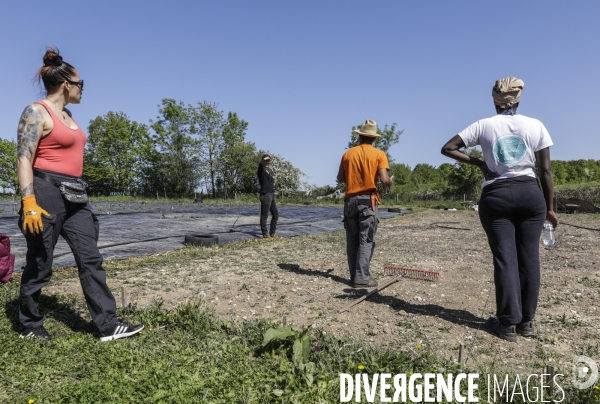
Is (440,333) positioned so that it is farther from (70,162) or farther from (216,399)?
(70,162)

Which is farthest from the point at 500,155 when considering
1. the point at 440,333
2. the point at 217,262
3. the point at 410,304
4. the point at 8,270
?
the point at 8,270

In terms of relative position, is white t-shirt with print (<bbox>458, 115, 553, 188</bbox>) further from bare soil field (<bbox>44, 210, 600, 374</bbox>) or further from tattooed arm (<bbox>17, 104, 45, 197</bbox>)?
tattooed arm (<bbox>17, 104, 45, 197</bbox>)

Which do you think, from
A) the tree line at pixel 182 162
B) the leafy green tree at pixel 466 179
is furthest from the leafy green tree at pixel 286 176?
the leafy green tree at pixel 466 179

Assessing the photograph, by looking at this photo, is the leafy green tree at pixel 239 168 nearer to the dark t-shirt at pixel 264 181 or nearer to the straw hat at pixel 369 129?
the dark t-shirt at pixel 264 181

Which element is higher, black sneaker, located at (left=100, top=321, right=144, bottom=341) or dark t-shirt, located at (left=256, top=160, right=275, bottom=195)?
dark t-shirt, located at (left=256, top=160, right=275, bottom=195)

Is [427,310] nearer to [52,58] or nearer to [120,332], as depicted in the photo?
[120,332]

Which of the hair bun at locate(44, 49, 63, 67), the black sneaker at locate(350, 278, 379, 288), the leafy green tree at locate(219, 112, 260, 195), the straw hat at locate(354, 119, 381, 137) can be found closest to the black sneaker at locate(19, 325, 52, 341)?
the hair bun at locate(44, 49, 63, 67)

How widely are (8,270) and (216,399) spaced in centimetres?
350

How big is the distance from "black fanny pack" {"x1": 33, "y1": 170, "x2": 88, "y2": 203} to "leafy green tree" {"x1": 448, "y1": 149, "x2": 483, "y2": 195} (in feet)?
93.4

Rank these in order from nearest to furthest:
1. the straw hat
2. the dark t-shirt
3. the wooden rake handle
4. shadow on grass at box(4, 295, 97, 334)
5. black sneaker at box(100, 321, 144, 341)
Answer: black sneaker at box(100, 321, 144, 341), shadow on grass at box(4, 295, 97, 334), the wooden rake handle, the straw hat, the dark t-shirt

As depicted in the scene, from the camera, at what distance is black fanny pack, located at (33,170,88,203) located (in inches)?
116

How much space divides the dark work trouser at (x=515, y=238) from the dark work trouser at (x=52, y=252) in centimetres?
278

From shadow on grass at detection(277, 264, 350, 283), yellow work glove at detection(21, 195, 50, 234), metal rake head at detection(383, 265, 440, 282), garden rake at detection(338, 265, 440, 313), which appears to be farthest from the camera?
shadow on grass at detection(277, 264, 350, 283)

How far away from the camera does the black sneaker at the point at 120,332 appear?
3.05 m
